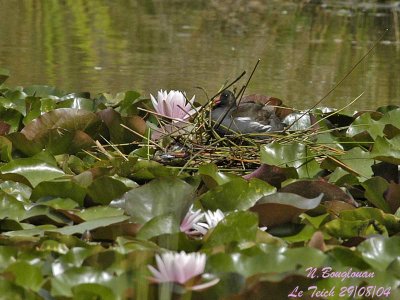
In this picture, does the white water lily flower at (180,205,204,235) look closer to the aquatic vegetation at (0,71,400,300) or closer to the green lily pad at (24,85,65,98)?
the aquatic vegetation at (0,71,400,300)

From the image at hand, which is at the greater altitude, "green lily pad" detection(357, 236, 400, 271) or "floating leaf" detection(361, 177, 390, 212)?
"green lily pad" detection(357, 236, 400, 271)

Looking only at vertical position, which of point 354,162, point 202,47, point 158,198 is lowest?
point 202,47

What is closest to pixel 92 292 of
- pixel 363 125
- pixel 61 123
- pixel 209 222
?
pixel 209 222

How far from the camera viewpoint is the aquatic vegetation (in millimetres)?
1921

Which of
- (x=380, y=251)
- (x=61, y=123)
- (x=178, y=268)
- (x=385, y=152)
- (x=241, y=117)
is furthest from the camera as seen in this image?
Answer: (x=241, y=117)

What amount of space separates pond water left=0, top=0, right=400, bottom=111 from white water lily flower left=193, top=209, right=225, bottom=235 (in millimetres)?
2454

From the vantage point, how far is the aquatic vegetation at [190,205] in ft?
6.30

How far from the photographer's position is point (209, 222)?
2375 mm

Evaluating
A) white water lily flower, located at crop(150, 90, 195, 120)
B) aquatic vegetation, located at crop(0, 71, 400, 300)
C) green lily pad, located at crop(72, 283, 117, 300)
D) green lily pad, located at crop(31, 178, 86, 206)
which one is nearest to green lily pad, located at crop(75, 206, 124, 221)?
aquatic vegetation, located at crop(0, 71, 400, 300)

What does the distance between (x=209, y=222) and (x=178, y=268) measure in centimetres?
55

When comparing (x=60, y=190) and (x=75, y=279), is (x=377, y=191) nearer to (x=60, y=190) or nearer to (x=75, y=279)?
(x=60, y=190)

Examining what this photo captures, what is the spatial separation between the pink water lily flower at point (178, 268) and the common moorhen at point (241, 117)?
134 centimetres

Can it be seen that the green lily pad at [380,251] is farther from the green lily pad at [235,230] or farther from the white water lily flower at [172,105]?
the white water lily flower at [172,105]

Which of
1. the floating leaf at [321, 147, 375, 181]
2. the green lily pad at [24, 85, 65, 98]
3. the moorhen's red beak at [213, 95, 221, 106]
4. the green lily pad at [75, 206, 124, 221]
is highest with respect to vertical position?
the green lily pad at [75, 206, 124, 221]
